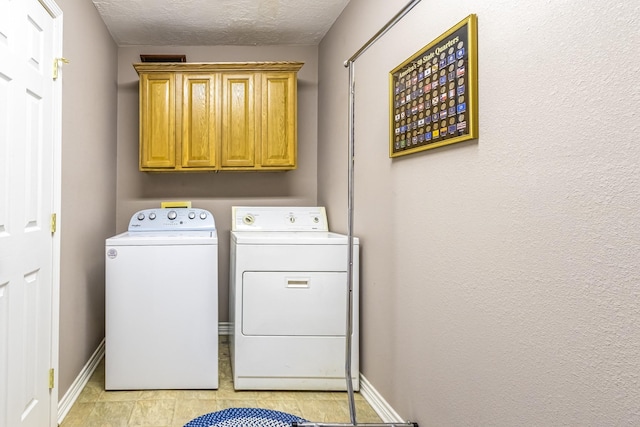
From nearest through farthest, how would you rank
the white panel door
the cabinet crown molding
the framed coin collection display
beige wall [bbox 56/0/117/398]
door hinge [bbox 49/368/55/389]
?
1. the framed coin collection display
2. the white panel door
3. door hinge [bbox 49/368/55/389]
4. beige wall [bbox 56/0/117/398]
5. the cabinet crown molding

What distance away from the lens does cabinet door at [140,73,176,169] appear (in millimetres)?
3137

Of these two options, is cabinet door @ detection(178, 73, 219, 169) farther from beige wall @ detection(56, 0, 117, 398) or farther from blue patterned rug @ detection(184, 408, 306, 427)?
blue patterned rug @ detection(184, 408, 306, 427)

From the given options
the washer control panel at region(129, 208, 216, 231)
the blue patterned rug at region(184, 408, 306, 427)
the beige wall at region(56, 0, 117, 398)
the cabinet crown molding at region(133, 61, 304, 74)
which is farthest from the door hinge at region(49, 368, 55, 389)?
the cabinet crown molding at region(133, 61, 304, 74)

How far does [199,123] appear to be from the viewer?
3178 mm

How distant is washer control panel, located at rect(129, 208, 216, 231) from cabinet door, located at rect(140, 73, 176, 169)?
0.35 meters

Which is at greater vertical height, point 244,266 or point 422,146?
point 422,146

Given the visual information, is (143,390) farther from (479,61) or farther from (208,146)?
(479,61)

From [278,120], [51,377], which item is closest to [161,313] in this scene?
[51,377]

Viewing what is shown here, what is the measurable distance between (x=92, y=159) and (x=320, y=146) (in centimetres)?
168

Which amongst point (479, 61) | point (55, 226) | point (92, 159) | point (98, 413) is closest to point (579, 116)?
point (479, 61)

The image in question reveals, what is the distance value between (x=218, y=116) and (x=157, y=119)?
1.45 feet

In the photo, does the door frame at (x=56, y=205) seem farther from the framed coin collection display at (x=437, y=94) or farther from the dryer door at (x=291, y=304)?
the framed coin collection display at (x=437, y=94)

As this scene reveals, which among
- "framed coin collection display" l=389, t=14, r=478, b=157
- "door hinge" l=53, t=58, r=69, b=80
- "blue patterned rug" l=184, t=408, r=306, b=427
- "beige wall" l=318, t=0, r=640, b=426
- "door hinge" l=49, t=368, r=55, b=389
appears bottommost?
"blue patterned rug" l=184, t=408, r=306, b=427

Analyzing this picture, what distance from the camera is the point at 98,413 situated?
2.21 metres
